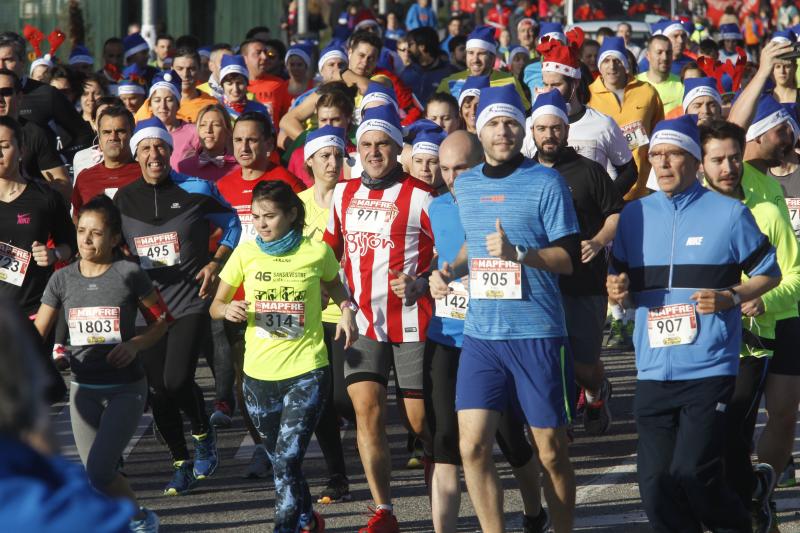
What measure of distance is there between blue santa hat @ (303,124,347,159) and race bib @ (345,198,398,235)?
1059mm

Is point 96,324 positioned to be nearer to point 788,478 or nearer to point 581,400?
point 581,400

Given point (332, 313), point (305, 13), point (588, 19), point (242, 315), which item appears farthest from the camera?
point (305, 13)

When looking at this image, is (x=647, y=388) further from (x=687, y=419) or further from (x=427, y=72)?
(x=427, y=72)

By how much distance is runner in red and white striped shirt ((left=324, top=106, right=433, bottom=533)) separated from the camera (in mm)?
7008

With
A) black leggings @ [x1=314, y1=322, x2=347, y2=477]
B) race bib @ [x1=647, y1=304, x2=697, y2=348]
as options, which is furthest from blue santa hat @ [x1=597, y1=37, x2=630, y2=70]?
race bib @ [x1=647, y1=304, x2=697, y2=348]

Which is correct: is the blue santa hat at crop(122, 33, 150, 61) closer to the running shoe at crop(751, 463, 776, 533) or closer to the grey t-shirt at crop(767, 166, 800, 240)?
the grey t-shirt at crop(767, 166, 800, 240)

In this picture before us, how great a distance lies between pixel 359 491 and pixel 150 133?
7.63 ft

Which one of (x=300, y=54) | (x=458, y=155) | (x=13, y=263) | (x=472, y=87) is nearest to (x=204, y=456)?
(x=13, y=263)

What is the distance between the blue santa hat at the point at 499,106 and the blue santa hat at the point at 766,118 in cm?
153

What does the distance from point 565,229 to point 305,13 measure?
2463 cm

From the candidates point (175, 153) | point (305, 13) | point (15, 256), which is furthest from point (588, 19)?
point (15, 256)

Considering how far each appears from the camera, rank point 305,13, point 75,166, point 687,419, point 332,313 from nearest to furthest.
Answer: point 687,419 → point 332,313 → point 75,166 → point 305,13

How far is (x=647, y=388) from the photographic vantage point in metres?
5.86

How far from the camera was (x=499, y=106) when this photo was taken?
251 inches
